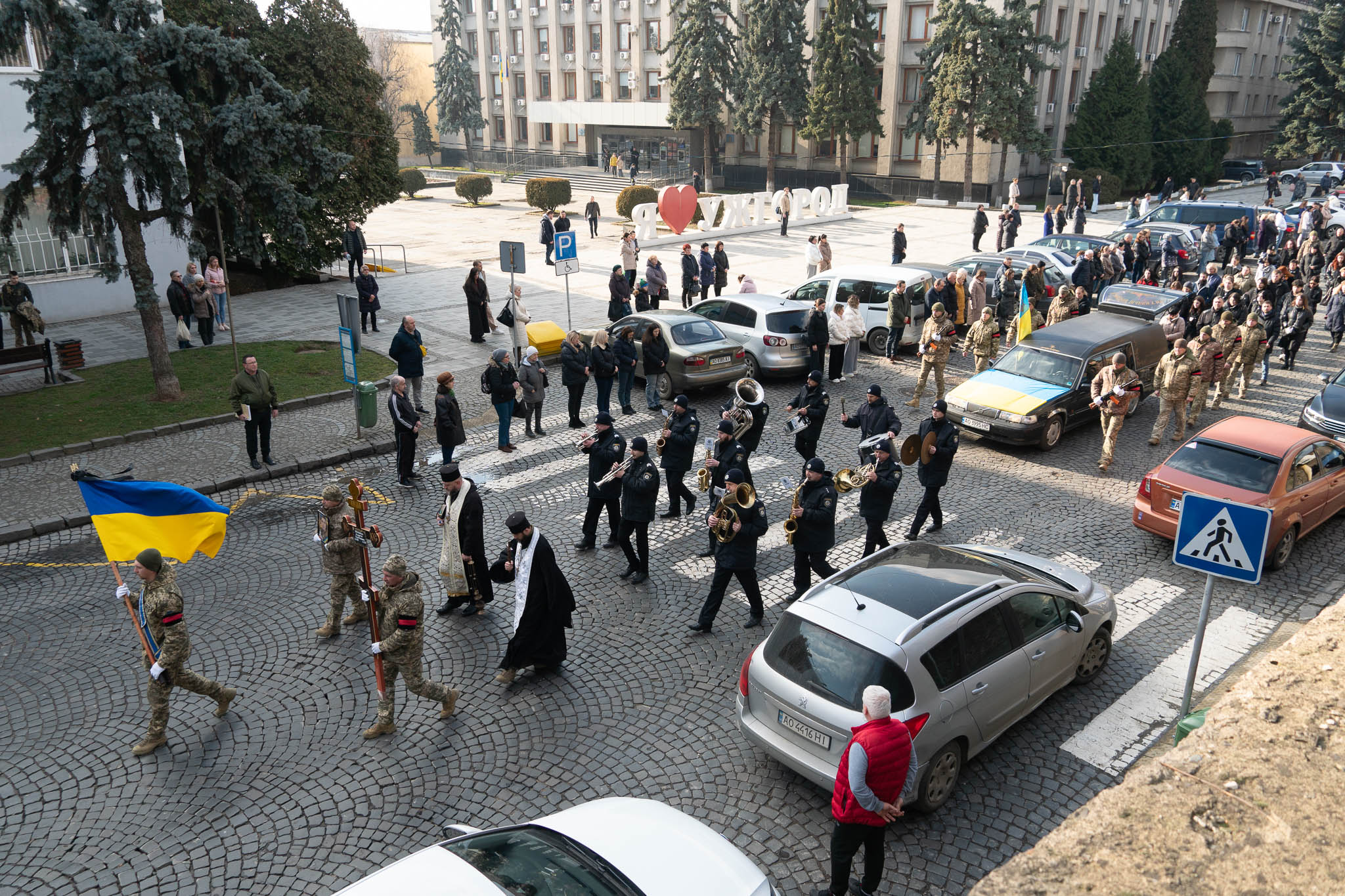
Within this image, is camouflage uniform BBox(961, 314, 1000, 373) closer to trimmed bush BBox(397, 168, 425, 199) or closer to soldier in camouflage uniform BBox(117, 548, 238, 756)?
soldier in camouflage uniform BBox(117, 548, 238, 756)

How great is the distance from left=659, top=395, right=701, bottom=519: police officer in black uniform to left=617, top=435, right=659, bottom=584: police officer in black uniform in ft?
4.15

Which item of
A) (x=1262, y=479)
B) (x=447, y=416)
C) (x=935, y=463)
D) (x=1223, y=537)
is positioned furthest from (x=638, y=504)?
(x=1262, y=479)

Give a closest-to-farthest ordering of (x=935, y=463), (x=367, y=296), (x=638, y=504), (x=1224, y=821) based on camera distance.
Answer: (x=1224, y=821) → (x=638, y=504) → (x=935, y=463) → (x=367, y=296)

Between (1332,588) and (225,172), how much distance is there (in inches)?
686

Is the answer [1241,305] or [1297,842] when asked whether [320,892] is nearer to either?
[1297,842]

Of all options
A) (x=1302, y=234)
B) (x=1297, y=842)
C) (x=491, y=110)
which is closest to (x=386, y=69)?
(x=491, y=110)

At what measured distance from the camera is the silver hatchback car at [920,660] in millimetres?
6895

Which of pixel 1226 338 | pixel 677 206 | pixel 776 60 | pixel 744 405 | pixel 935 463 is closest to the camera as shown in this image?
pixel 935 463

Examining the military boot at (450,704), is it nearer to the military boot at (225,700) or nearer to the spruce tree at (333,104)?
the military boot at (225,700)

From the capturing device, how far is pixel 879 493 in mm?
10797

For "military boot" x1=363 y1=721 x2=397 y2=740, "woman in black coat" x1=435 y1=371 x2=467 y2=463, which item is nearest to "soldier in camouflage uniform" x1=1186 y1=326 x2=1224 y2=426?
"woman in black coat" x1=435 y1=371 x2=467 y2=463

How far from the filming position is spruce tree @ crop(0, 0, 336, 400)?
47.2 feet

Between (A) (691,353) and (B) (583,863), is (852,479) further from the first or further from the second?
(B) (583,863)

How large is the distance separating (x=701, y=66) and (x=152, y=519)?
50997 mm
